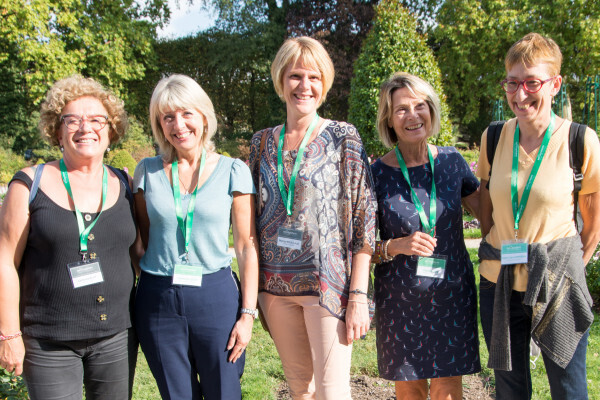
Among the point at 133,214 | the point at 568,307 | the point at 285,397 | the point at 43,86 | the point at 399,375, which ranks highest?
the point at 43,86

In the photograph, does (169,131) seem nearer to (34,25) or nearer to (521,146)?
(521,146)

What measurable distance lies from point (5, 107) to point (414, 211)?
24.1 m

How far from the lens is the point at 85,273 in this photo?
2.15 m

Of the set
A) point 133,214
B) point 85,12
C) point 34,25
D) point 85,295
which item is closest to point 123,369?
point 85,295

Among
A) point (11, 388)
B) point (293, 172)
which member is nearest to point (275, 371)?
point (11, 388)

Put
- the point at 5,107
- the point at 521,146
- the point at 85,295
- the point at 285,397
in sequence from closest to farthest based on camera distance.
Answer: the point at 85,295
the point at 521,146
the point at 285,397
the point at 5,107

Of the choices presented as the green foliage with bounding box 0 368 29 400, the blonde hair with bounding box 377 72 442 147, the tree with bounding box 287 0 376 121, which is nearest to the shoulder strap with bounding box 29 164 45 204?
the green foliage with bounding box 0 368 29 400

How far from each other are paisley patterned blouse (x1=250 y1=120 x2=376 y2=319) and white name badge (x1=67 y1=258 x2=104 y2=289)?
0.75 metres

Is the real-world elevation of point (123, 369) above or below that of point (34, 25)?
below

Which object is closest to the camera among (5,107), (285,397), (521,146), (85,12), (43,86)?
(521,146)

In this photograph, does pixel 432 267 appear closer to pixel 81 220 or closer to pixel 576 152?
pixel 576 152

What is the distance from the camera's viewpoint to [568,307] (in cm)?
223

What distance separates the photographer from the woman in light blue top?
2.25m

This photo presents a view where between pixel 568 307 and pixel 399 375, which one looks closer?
pixel 568 307
